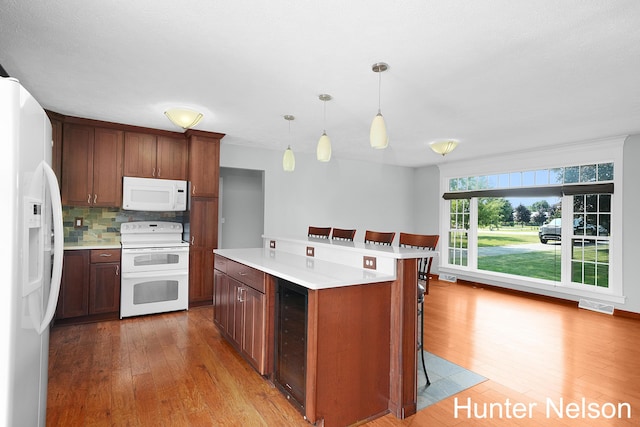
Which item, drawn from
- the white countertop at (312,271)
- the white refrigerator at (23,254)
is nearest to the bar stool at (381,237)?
the white countertop at (312,271)

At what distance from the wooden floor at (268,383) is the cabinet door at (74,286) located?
19 centimetres

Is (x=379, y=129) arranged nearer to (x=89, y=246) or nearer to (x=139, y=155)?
(x=139, y=155)

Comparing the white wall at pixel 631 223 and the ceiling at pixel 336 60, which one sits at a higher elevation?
the ceiling at pixel 336 60

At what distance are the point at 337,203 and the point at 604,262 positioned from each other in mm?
4125

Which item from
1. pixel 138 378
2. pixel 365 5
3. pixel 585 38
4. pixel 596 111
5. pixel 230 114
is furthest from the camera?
pixel 230 114

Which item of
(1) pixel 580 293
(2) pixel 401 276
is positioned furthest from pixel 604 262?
(2) pixel 401 276

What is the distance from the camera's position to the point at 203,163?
15.0 feet

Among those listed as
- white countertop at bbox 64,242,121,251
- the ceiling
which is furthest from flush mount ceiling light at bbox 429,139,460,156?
white countertop at bbox 64,242,121,251

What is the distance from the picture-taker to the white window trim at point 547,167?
4488 mm

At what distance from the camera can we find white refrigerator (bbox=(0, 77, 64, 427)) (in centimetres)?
114

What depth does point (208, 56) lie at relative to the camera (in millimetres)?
2373

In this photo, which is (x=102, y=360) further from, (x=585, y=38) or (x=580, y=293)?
(x=580, y=293)

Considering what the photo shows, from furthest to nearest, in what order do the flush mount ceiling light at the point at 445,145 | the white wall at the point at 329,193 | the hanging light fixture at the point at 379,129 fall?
the white wall at the point at 329,193 → the flush mount ceiling light at the point at 445,145 → the hanging light fixture at the point at 379,129

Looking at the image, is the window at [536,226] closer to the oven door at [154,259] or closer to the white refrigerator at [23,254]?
the oven door at [154,259]
